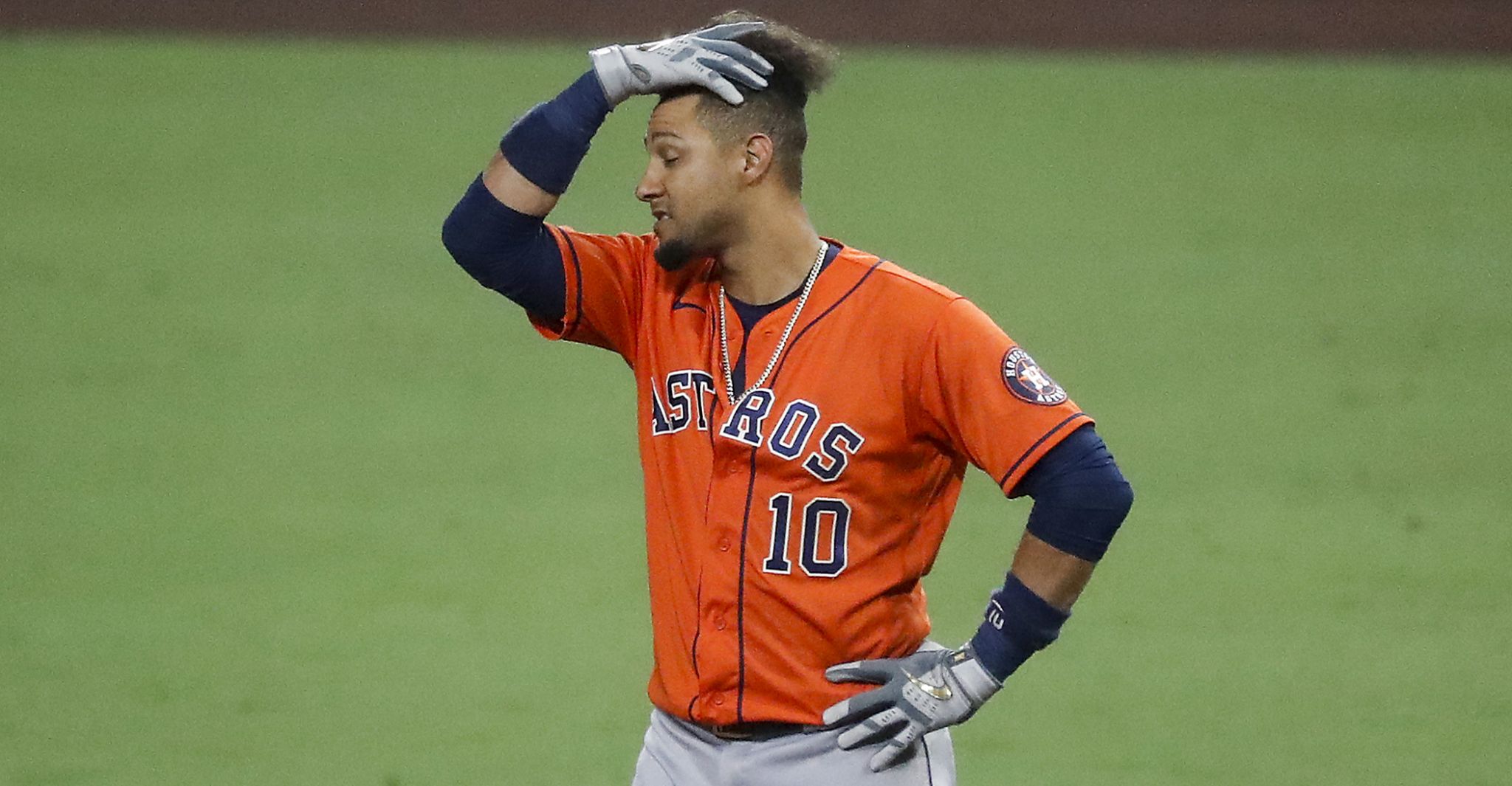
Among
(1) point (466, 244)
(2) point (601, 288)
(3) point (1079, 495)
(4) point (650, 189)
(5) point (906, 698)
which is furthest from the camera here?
(2) point (601, 288)

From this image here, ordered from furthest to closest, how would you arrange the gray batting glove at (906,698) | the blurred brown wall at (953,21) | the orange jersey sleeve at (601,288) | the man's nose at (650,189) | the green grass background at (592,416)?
1. the blurred brown wall at (953,21)
2. the green grass background at (592,416)
3. the orange jersey sleeve at (601,288)
4. the man's nose at (650,189)
5. the gray batting glove at (906,698)

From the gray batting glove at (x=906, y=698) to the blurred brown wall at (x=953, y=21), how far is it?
33.8 ft

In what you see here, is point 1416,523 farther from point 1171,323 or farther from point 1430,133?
point 1430,133

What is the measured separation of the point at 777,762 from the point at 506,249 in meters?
1.01

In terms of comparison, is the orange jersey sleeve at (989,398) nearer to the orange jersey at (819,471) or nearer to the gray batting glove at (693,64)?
the orange jersey at (819,471)

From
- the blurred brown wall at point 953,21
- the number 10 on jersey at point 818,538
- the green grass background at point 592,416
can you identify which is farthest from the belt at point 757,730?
the blurred brown wall at point 953,21

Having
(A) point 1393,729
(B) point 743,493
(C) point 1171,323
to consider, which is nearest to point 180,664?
(B) point 743,493

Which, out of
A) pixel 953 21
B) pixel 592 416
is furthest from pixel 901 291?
pixel 953 21

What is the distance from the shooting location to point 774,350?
3395 millimetres

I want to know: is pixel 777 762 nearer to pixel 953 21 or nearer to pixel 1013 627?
pixel 1013 627

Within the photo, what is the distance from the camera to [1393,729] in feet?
18.6

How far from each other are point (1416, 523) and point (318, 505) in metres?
3.92

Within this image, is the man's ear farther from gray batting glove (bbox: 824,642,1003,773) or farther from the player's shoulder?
gray batting glove (bbox: 824,642,1003,773)

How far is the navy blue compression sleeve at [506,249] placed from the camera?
345 centimetres
